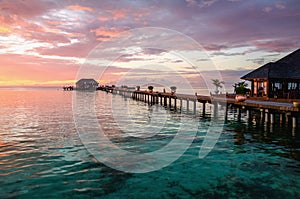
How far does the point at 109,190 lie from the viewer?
7418 millimetres

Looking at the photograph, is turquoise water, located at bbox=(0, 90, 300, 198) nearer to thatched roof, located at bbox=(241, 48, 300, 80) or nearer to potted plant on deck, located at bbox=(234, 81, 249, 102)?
potted plant on deck, located at bbox=(234, 81, 249, 102)

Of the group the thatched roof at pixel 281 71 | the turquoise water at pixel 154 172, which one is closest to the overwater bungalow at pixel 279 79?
the thatched roof at pixel 281 71

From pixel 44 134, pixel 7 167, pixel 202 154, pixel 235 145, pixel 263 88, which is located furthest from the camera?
pixel 263 88

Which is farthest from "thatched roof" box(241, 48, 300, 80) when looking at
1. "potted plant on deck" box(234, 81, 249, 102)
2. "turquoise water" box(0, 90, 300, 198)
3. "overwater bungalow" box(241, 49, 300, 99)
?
"turquoise water" box(0, 90, 300, 198)

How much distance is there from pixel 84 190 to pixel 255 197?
16.3ft

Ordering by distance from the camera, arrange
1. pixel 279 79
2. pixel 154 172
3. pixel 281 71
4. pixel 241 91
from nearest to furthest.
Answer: pixel 154 172 → pixel 279 79 → pixel 281 71 → pixel 241 91

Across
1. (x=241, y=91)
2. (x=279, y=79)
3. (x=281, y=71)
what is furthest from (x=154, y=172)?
(x=241, y=91)

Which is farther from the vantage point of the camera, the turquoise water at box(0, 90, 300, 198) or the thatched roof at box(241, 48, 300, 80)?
the thatched roof at box(241, 48, 300, 80)

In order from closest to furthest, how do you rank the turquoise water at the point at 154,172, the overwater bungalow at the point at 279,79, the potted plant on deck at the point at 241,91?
the turquoise water at the point at 154,172 → the potted plant on deck at the point at 241,91 → the overwater bungalow at the point at 279,79

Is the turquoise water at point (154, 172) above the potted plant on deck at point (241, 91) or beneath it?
beneath

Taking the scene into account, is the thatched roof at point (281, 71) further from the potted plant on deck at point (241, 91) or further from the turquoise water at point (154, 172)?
the turquoise water at point (154, 172)

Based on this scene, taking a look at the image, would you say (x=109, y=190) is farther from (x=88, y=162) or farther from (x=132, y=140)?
(x=132, y=140)

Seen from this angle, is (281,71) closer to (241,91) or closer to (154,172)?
(241,91)

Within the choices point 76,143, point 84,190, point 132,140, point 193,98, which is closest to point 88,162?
point 84,190
